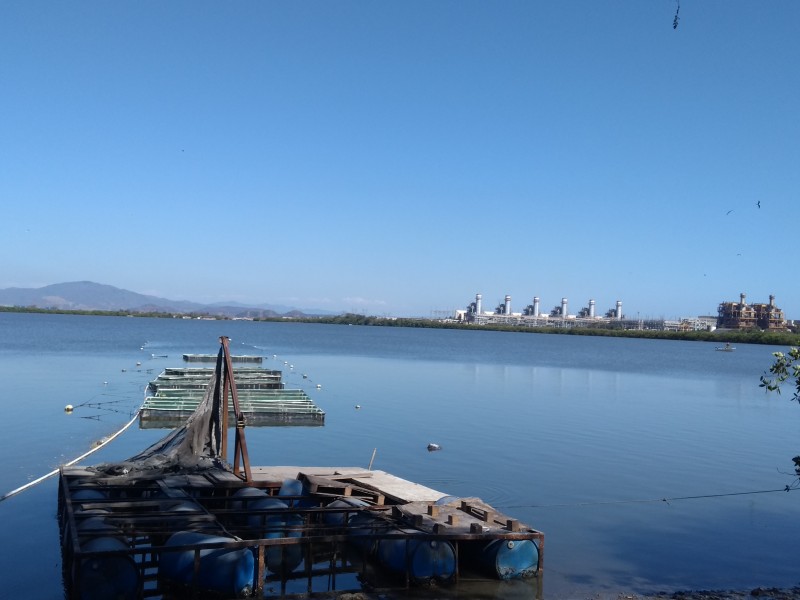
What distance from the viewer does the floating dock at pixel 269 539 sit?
28.4 ft

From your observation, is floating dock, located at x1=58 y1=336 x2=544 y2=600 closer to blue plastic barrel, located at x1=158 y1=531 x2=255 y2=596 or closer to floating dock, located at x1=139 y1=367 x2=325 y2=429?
blue plastic barrel, located at x1=158 y1=531 x2=255 y2=596

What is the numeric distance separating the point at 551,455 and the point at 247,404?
383 inches

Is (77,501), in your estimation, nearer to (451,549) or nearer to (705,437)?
(451,549)

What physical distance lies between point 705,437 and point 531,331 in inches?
5632

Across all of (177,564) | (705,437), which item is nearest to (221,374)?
(177,564)

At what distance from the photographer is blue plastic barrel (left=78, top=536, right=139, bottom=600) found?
8117 mm

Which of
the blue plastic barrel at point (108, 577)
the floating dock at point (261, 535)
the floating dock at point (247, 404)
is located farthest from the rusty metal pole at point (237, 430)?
the floating dock at point (247, 404)

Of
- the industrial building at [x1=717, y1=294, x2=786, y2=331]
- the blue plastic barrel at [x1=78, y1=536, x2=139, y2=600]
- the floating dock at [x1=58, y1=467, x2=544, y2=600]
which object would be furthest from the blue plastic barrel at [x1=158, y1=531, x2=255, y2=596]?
the industrial building at [x1=717, y1=294, x2=786, y2=331]

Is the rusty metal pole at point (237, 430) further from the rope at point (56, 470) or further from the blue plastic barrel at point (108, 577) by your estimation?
the blue plastic barrel at point (108, 577)

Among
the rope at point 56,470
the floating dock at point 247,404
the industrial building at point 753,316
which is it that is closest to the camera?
the rope at point 56,470

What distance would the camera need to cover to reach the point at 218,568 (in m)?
8.66

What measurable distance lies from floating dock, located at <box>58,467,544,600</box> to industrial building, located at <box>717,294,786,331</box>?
480ft

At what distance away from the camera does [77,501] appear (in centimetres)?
1059

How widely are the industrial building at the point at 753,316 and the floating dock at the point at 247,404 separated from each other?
437 ft
